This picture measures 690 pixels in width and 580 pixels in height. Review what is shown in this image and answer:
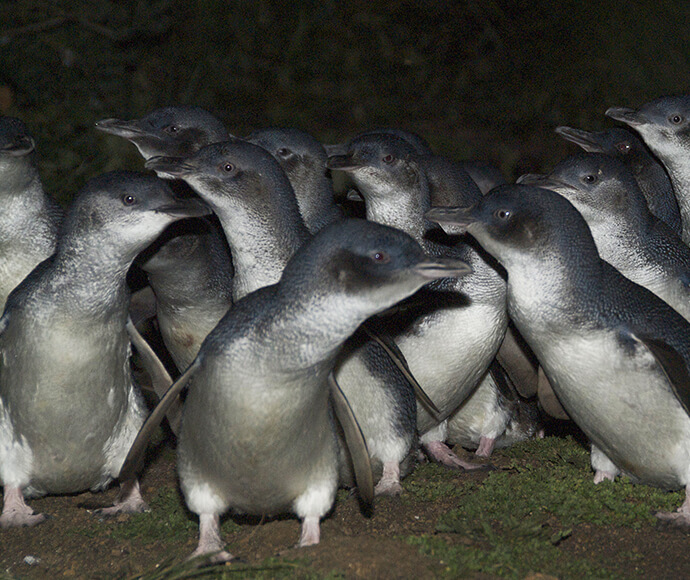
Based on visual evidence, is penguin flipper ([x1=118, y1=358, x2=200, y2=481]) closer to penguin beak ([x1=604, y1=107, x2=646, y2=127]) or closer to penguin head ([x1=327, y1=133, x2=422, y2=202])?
penguin head ([x1=327, y1=133, x2=422, y2=202])

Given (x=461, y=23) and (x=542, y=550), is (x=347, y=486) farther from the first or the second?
(x=461, y=23)

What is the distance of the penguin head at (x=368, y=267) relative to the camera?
2854 millimetres

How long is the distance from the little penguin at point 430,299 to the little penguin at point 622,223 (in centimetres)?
48

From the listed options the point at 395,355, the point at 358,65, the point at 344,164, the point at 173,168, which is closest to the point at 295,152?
the point at 344,164

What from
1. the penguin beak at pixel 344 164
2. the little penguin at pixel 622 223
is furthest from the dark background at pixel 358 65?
the penguin beak at pixel 344 164

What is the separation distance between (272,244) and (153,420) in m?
0.87

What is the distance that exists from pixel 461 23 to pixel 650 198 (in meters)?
7.03

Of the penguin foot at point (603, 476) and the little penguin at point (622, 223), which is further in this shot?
the little penguin at point (622, 223)

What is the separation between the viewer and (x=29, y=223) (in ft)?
13.3

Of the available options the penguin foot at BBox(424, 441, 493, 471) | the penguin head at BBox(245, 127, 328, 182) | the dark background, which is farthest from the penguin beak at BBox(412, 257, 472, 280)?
the dark background

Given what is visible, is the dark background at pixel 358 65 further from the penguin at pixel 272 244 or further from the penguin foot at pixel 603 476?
the penguin foot at pixel 603 476

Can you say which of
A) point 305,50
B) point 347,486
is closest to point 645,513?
point 347,486

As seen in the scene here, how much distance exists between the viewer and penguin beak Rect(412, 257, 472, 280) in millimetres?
2852

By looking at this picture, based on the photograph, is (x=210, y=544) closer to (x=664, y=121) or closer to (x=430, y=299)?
(x=430, y=299)
